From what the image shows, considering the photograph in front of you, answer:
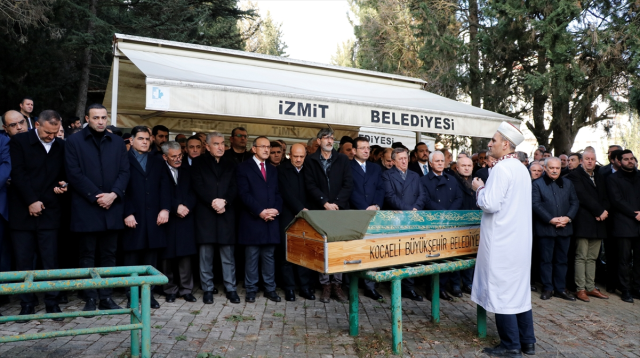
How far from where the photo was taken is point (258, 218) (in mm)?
6281

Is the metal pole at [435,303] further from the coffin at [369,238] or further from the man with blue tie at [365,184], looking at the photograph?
the man with blue tie at [365,184]

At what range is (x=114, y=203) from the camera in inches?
211

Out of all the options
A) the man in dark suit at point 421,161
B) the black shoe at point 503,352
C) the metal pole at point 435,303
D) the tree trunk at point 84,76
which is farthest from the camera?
the tree trunk at point 84,76

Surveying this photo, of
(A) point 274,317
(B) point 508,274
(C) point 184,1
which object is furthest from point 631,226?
(C) point 184,1

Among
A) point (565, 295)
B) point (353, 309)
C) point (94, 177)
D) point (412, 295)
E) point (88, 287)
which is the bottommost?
point (565, 295)

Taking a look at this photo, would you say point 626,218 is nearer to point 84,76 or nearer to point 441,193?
point 441,193

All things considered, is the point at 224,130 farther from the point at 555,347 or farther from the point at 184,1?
the point at 184,1

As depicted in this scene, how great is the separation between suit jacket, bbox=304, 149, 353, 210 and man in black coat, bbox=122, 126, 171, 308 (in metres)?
1.77

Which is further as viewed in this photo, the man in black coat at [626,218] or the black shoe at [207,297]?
the man in black coat at [626,218]

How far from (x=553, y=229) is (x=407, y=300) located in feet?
7.85

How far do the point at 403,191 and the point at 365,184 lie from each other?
52 cm

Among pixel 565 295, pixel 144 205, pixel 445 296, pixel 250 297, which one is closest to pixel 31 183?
pixel 144 205

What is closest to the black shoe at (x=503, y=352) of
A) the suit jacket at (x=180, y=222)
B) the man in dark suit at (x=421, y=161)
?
the suit jacket at (x=180, y=222)

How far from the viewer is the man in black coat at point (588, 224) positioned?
23.9 feet
